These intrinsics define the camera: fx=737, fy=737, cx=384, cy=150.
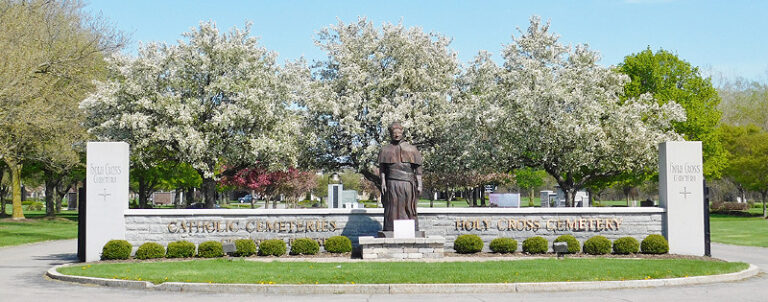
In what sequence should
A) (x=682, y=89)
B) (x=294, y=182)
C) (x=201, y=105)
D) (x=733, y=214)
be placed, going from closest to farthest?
(x=201, y=105) → (x=682, y=89) → (x=733, y=214) → (x=294, y=182)

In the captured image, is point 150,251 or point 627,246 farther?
point 627,246

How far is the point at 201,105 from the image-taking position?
3422 centimetres

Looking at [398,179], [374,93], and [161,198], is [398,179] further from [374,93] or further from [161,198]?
[161,198]

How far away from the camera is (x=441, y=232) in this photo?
23172 mm

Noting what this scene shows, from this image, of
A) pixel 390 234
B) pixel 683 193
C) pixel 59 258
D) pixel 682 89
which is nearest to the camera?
pixel 390 234

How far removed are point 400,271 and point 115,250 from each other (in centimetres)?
923

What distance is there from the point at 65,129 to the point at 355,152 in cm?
1459

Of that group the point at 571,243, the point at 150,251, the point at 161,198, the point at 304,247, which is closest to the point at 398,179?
the point at 304,247

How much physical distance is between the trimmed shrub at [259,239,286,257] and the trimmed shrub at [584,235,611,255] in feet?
30.1

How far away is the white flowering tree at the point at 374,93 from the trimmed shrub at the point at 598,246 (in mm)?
12984

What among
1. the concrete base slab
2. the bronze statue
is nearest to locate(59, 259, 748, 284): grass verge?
the concrete base slab

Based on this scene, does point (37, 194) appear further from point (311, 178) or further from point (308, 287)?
point (308, 287)

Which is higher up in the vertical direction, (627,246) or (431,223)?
(431,223)

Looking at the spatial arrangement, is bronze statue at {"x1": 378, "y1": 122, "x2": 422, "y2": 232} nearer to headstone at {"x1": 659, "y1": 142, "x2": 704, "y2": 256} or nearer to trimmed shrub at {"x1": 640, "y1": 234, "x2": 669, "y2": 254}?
trimmed shrub at {"x1": 640, "y1": 234, "x2": 669, "y2": 254}
